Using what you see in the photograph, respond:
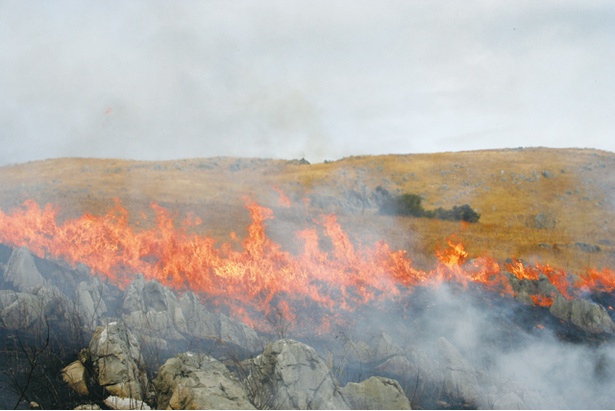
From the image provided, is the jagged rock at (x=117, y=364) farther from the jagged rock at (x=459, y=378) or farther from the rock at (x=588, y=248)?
the rock at (x=588, y=248)

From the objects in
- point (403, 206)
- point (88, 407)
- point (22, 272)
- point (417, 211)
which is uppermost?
point (403, 206)

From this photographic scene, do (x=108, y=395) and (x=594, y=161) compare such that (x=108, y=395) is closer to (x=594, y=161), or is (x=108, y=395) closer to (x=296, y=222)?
(x=296, y=222)

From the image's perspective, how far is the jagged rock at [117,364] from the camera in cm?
1034

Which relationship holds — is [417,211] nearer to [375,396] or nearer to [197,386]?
[375,396]

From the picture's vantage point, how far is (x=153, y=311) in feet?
53.1

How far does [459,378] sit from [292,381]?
6.65m

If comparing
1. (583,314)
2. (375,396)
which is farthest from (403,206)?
(375,396)

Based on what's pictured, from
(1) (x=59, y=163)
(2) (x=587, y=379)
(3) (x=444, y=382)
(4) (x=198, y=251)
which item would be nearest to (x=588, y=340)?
(2) (x=587, y=379)

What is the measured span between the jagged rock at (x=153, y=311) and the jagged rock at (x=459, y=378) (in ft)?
31.5

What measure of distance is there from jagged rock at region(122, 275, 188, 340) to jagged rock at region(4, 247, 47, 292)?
3.39 m

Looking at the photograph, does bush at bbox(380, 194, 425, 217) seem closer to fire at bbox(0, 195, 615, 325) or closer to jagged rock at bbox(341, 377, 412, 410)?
fire at bbox(0, 195, 615, 325)

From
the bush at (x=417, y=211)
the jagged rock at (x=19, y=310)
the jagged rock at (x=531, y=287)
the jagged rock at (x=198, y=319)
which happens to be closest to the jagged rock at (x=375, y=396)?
the jagged rock at (x=198, y=319)

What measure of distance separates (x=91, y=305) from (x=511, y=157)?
7833cm

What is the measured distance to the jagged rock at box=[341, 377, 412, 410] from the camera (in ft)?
36.3
